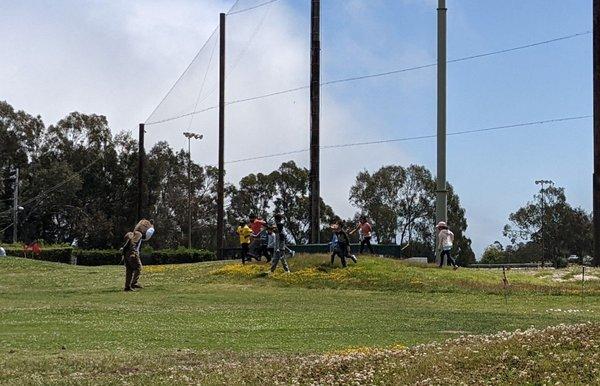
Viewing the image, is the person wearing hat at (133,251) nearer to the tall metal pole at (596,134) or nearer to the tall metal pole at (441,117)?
the tall metal pole at (441,117)

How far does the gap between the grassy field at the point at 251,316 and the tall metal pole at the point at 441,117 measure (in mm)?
3735

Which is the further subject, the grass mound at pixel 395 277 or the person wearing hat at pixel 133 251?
the grass mound at pixel 395 277

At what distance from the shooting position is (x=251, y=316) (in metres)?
18.3

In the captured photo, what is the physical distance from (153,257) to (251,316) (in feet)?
121

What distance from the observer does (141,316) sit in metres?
18.4

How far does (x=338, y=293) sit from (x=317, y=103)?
16183 millimetres

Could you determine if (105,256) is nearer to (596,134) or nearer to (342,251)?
(342,251)

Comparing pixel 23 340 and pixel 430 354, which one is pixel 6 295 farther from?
pixel 430 354

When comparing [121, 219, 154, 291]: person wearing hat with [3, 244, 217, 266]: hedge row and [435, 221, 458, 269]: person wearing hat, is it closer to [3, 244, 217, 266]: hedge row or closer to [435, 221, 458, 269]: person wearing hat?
[435, 221, 458, 269]: person wearing hat

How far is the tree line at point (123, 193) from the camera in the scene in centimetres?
9369

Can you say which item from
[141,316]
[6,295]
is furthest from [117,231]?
[141,316]

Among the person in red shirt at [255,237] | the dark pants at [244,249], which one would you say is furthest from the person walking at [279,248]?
the dark pants at [244,249]

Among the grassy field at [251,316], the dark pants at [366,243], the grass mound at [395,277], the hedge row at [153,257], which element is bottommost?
the grassy field at [251,316]

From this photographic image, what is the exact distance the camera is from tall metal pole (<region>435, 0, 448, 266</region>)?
33.0 m
